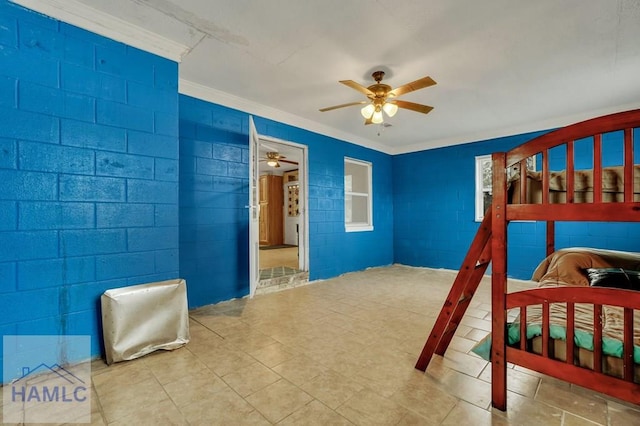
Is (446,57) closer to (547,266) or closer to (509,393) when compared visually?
(547,266)

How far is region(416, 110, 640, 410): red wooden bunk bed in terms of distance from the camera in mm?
1237

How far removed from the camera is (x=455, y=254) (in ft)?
17.7

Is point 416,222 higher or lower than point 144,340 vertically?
higher

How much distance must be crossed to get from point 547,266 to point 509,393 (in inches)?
67.0

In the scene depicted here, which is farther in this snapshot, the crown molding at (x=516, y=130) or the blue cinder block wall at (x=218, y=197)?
the crown molding at (x=516, y=130)

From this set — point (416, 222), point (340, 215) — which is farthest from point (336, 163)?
point (416, 222)

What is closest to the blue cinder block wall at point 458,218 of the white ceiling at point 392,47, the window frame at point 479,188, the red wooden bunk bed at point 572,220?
the window frame at point 479,188

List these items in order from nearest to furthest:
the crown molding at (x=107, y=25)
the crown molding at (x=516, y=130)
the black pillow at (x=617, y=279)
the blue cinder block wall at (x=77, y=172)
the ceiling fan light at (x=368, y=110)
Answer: the blue cinder block wall at (x=77, y=172)
the crown molding at (x=107, y=25)
the black pillow at (x=617, y=279)
the ceiling fan light at (x=368, y=110)
the crown molding at (x=516, y=130)

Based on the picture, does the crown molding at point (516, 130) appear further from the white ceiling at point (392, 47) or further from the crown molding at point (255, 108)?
the crown molding at point (255, 108)

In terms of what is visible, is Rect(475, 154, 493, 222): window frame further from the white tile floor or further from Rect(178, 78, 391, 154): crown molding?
the white tile floor

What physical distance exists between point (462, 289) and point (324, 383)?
1.12m

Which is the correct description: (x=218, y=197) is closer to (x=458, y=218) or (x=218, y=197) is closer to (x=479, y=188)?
(x=458, y=218)

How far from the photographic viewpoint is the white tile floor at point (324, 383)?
60.2 inches

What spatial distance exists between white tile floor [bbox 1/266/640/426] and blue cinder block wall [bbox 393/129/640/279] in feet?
8.12
